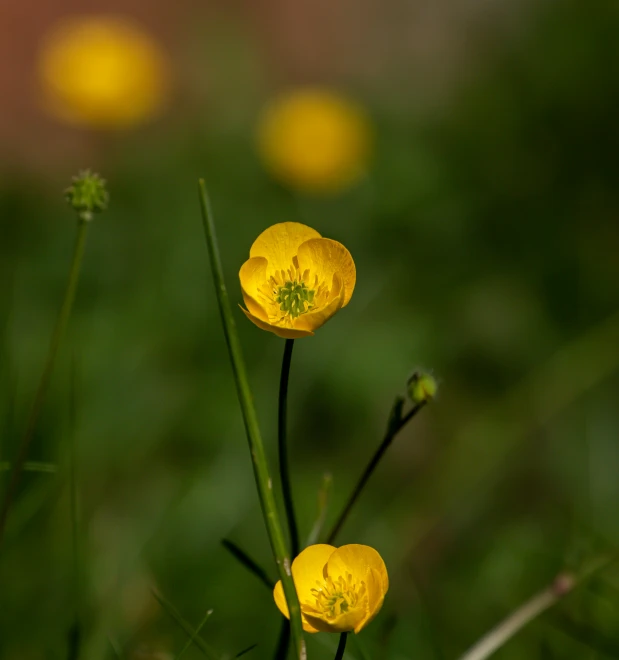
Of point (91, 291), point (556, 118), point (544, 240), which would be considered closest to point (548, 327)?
point (544, 240)

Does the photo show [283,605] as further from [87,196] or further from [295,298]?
[87,196]

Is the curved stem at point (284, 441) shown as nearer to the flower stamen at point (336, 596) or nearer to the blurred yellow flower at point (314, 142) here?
the flower stamen at point (336, 596)

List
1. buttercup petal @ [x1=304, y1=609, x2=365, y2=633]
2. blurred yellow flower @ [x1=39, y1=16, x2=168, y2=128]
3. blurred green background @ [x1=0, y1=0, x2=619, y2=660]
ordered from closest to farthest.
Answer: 1. buttercup petal @ [x1=304, y1=609, x2=365, y2=633]
2. blurred green background @ [x1=0, y1=0, x2=619, y2=660]
3. blurred yellow flower @ [x1=39, y1=16, x2=168, y2=128]

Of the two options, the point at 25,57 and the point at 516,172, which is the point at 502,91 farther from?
the point at 25,57

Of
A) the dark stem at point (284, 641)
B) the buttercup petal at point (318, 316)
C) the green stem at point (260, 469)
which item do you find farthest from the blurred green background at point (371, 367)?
the buttercup petal at point (318, 316)

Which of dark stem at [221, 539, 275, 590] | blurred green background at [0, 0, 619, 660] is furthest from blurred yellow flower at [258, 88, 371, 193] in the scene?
dark stem at [221, 539, 275, 590]

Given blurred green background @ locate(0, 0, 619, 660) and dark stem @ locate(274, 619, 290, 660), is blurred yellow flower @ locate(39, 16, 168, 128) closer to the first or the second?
blurred green background @ locate(0, 0, 619, 660)

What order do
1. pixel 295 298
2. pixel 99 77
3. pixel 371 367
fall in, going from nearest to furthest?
pixel 295 298 → pixel 371 367 → pixel 99 77

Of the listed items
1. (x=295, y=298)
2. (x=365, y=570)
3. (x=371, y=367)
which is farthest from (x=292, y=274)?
(x=371, y=367)
